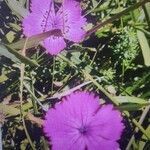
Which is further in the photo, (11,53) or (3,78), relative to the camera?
(3,78)

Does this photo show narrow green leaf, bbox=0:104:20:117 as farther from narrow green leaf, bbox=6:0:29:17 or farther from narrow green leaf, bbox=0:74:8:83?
narrow green leaf, bbox=6:0:29:17

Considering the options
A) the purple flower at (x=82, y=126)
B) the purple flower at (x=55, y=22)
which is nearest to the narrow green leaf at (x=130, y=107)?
the purple flower at (x=82, y=126)

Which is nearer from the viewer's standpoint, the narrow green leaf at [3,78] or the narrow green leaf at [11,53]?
the narrow green leaf at [11,53]

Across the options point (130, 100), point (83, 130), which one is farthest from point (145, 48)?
point (83, 130)

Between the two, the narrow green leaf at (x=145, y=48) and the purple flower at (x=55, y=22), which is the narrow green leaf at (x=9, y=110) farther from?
the narrow green leaf at (x=145, y=48)

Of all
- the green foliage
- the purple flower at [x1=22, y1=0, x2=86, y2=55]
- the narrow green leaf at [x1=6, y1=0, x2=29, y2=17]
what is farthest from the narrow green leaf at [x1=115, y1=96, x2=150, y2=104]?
the narrow green leaf at [x1=6, y1=0, x2=29, y2=17]

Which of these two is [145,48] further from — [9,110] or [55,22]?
[9,110]

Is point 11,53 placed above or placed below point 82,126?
above
